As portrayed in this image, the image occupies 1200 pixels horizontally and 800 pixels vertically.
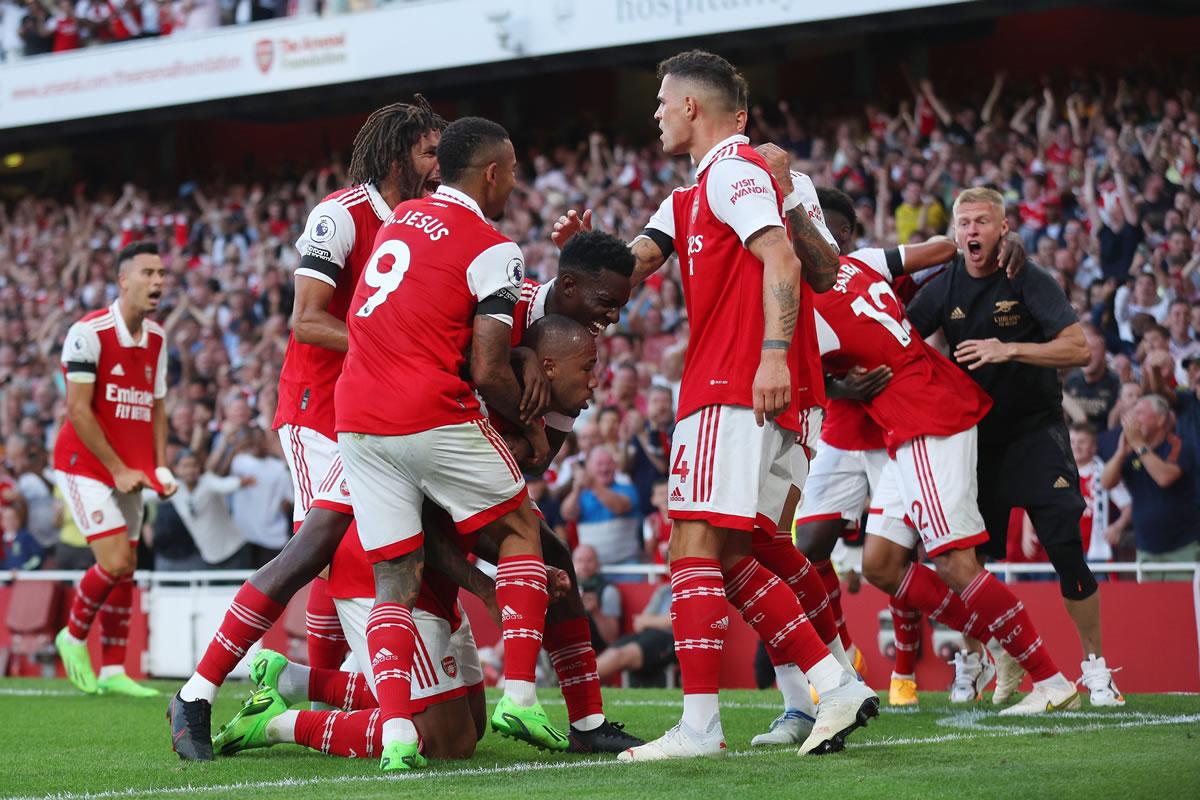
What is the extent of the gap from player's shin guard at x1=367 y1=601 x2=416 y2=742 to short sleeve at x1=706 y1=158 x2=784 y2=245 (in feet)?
5.86

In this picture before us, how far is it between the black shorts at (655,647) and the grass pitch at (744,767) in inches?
126

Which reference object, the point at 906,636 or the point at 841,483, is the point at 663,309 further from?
the point at 906,636

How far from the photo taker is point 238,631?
5805mm

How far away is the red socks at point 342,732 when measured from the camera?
555 cm

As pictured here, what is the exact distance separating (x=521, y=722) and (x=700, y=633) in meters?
0.68

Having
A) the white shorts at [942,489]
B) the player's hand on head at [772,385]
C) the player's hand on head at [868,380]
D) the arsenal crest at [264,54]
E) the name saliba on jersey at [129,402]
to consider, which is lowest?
the white shorts at [942,489]

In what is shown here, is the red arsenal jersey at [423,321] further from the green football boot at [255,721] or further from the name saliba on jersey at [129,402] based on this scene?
the name saliba on jersey at [129,402]

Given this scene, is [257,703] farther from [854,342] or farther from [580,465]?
[580,465]

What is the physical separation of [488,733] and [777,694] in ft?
8.13

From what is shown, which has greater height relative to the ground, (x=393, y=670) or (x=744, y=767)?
(x=393, y=670)

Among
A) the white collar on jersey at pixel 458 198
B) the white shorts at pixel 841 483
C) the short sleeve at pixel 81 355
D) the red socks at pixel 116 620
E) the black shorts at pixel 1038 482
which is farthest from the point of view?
the red socks at pixel 116 620

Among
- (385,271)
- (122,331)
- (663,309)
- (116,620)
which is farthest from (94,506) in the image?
(663,309)

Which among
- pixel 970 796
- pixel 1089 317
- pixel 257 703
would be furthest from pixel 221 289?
pixel 970 796

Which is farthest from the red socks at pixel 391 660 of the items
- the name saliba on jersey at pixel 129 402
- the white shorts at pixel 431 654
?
the name saliba on jersey at pixel 129 402
